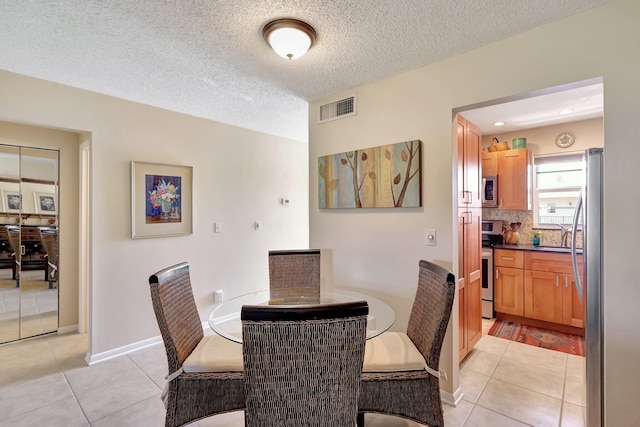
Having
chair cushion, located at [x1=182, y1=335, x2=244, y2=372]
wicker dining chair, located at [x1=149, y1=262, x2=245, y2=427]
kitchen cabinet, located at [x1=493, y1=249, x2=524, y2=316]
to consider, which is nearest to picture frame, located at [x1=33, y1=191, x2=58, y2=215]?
wicker dining chair, located at [x1=149, y1=262, x2=245, y2=427]

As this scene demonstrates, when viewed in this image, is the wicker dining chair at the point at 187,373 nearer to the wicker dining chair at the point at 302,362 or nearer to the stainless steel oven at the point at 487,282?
the wicker dining chair at the point at 302,362

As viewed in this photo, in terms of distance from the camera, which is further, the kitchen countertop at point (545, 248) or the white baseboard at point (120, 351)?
the kitchen countertop at point (545, 248)

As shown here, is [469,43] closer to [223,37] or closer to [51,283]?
[223,37]

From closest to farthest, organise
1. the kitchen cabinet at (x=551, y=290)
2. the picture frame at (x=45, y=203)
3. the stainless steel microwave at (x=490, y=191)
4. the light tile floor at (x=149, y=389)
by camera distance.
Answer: the light tile floor at (x=149, y=389) < the picture frame at (x=45, y=203) < the kitchen cabinet at (x=551, y=290) < the stainless steel microwave at (x=490, y=191)

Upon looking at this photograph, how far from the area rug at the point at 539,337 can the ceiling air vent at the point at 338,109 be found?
2878 mm

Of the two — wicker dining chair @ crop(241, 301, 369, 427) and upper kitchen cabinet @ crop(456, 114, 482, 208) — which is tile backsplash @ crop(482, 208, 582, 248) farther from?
wicker dining chair @ crop(241, 301, 369, 427)

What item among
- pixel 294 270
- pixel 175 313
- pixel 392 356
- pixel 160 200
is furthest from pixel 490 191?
pixel 160 200

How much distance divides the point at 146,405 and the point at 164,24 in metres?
2.50

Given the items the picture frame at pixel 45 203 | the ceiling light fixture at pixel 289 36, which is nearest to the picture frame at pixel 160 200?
the picture frame at pixel 45 203

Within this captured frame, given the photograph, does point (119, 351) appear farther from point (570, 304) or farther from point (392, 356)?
point (570, 304)

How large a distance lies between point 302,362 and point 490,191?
12.4 feet

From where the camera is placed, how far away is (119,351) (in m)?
2.83

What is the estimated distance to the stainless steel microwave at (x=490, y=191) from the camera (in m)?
3.91

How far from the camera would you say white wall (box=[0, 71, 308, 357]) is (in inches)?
104
